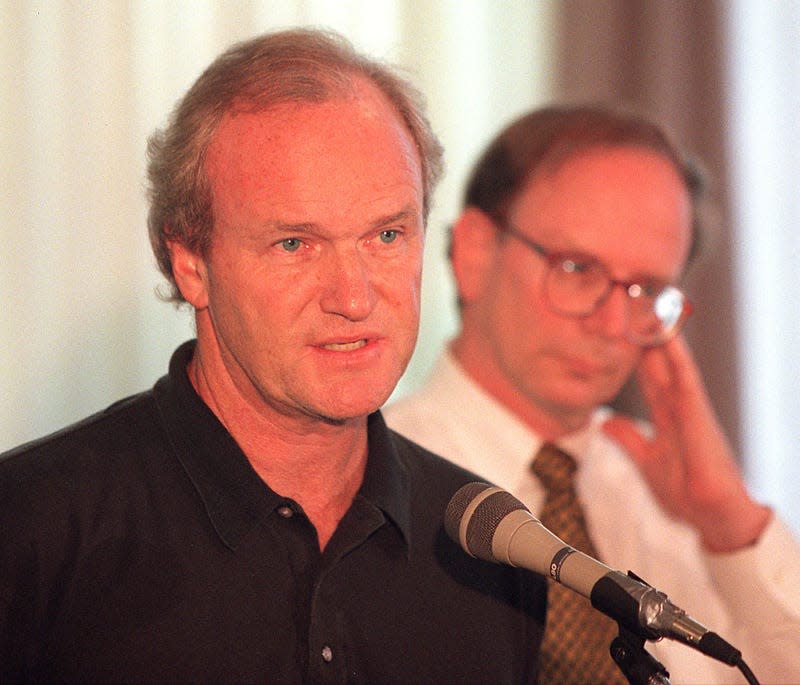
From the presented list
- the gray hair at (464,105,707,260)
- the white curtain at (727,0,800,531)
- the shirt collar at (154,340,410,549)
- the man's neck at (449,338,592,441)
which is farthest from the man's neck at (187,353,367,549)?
the white curtain at (727,0,800,531)

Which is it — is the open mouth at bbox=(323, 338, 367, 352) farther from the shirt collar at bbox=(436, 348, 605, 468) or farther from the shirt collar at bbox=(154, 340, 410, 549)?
the shirt collar at bbox=(436, 348, 605, 468)

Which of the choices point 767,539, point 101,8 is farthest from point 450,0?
point 767,539

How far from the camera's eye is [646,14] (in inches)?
152

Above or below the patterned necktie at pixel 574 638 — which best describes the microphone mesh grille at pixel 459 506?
above

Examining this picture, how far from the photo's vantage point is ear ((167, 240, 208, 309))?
1.73 metres

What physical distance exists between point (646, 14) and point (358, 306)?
8.54ft

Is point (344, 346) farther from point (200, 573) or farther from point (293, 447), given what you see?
point (200, 573)

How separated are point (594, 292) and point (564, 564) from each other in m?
1.41

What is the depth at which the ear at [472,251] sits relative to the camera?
292 centimetres

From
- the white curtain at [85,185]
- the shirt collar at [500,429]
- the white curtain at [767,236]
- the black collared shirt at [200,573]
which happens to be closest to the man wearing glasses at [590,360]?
the shirt collar at [500,429]

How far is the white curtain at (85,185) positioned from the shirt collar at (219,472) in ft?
1.30

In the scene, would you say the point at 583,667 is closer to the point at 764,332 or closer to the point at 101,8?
the point at 101,8

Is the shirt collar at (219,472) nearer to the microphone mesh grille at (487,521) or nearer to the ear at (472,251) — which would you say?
the microphone mesh grille at (487,521)

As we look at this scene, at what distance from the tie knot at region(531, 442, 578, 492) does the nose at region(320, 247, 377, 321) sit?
1159 millimetres
